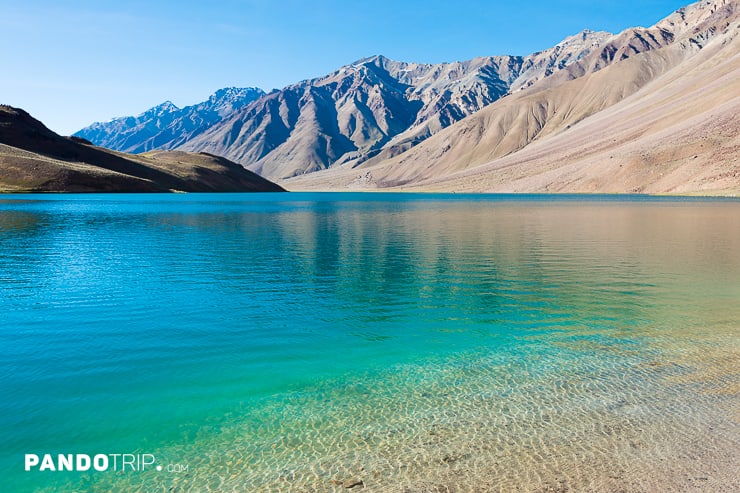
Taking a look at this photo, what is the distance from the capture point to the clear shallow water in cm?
1034

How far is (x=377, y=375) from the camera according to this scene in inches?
612

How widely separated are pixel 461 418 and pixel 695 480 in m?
4.78

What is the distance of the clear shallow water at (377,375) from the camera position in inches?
407

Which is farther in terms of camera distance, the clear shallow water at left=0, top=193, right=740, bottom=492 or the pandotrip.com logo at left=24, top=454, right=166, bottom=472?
the pandotrip.com logo at left=24, top=454, right=166, bottom=472

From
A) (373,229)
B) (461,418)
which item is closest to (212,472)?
(461,418)

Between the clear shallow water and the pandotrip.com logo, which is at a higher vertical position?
the clear shallow water

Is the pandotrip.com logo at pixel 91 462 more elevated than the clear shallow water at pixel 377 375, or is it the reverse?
the clear shallow water at pixel 377 375

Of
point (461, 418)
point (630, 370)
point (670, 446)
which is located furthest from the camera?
point (630, 370)

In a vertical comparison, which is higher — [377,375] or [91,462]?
[377,375]

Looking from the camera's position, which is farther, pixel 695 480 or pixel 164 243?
pixel 164 243

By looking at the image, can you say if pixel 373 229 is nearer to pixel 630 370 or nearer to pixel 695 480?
pixel 630 370

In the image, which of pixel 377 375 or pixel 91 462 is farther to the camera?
pixel 377 375

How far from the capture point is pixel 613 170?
199625 mm

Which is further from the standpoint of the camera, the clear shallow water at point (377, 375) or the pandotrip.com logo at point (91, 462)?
the pandotrip.com logo at point (91, 462)
